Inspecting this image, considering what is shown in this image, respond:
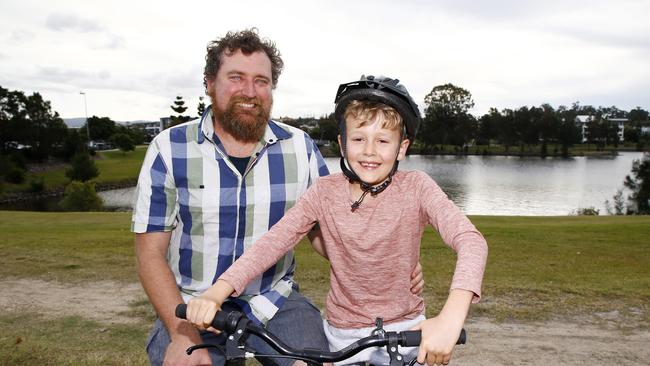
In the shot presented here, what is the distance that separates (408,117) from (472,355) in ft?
12.9

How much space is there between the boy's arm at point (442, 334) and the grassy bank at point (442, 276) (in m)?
4.55

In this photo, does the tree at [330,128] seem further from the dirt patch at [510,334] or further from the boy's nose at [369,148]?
the dirt patch at [510,334]

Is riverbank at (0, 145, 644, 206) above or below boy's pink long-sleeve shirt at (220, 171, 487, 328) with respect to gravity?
below

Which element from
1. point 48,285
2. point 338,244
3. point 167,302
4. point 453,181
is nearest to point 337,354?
point 338,244

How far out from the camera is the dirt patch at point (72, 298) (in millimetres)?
7527

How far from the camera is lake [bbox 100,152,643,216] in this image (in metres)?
42.6

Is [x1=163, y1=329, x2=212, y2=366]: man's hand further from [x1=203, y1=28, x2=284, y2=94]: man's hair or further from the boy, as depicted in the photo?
[x1=203, y1=28, x2=284, y2=94]: man's hair

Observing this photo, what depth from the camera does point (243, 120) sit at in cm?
395

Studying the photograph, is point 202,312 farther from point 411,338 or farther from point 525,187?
point 525,187

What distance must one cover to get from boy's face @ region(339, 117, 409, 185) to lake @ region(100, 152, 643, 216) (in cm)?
3154

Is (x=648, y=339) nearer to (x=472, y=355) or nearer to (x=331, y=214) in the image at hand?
(x=472, y=355)

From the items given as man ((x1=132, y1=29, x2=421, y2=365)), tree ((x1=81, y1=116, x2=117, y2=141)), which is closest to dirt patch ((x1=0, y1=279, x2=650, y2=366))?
man ((x1=132, y1=29, x2=421, y2=365))

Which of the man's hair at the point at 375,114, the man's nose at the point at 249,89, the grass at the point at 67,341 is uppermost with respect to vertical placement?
the man's nose at the point at 249,89

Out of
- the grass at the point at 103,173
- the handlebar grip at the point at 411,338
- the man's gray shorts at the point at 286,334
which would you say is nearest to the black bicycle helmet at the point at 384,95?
the handlebar grip at the point at 411,338
